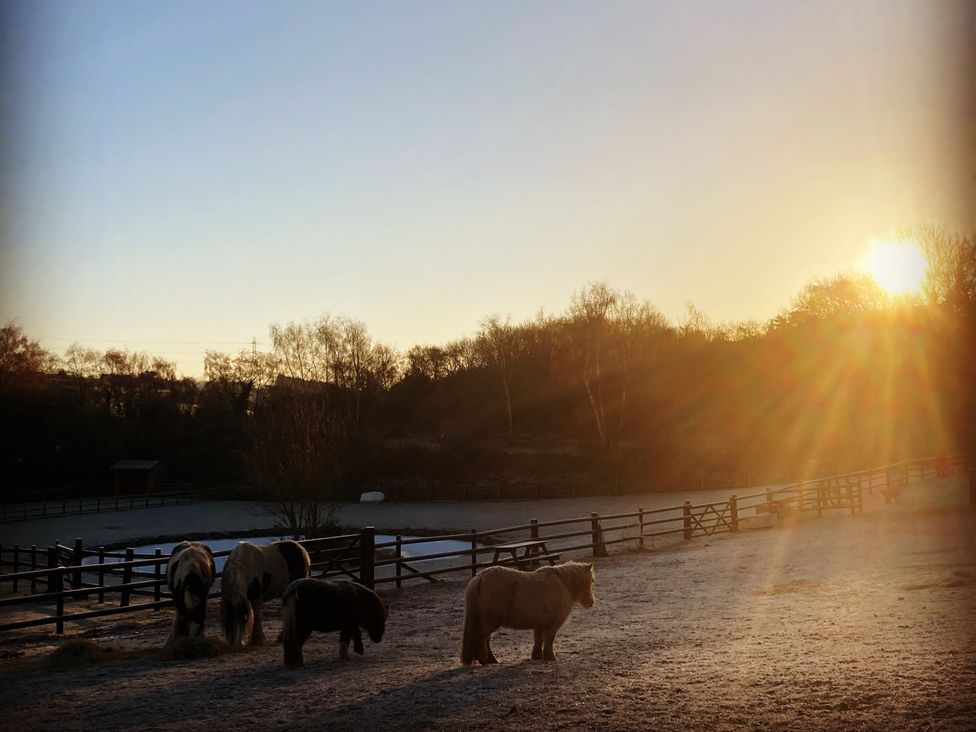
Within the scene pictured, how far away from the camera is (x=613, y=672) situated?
8039 mm

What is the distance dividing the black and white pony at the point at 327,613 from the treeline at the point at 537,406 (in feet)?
77.5

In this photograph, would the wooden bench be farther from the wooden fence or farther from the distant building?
the distant building

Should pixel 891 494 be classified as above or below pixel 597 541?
above

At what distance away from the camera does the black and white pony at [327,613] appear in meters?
8.74

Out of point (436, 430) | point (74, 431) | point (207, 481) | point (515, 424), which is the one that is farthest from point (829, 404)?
point (74, 431)

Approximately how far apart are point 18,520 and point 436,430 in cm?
3113

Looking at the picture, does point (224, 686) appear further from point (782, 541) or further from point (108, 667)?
point (782, 541)

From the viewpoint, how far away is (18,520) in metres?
43.3

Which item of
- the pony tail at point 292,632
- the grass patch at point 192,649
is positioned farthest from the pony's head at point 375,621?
the grass patch at point 192,649

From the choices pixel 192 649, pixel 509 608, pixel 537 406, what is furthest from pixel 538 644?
pixel 537 406

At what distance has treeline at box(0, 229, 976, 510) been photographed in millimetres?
41625

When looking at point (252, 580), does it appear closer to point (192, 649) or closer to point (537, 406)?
point (192, 649)

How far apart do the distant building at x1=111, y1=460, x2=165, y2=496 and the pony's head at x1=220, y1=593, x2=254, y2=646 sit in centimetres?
5312

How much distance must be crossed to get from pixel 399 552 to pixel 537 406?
160 feet
